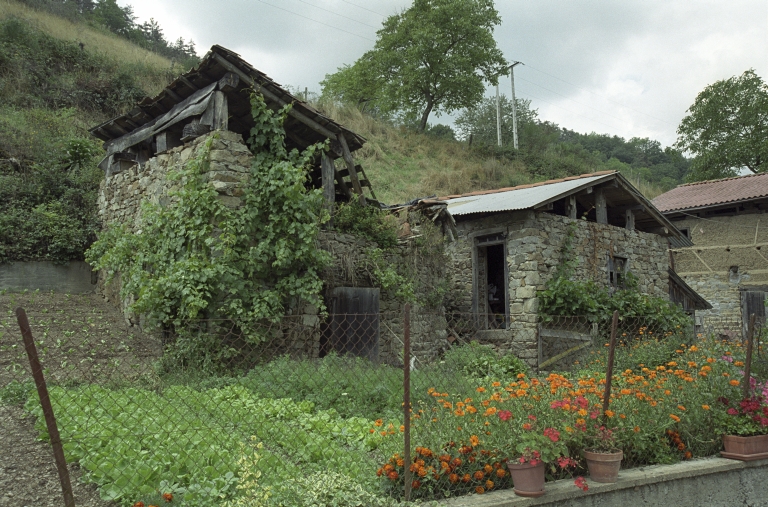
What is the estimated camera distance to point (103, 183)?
10.8 meters

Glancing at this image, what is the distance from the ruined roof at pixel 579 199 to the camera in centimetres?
1162

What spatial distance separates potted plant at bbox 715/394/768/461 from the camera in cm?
491

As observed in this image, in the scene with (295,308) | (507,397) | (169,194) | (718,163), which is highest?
A: (718,163)

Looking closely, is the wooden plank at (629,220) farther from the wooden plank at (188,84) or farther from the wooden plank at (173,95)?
the wooden plank at (173,95)

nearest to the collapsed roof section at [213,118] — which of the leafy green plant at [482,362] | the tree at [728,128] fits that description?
the leafy green plant at [482,362]

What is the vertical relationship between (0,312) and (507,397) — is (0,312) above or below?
above

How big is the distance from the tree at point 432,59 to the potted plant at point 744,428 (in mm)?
25890

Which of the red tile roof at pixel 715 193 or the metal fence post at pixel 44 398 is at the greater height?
the red tile roof at pixel 715 193

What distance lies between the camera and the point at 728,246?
18.4 metres

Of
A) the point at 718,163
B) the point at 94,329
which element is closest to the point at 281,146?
the point at 94,329

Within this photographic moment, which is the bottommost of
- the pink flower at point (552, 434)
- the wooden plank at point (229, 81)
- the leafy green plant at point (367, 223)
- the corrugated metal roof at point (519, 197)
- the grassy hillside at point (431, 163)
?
the pink flower at point (552, 434)

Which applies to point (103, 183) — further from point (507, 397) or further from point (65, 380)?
point (507, 397)

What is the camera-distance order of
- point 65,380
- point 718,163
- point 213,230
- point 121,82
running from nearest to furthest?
point 65,380, point 213,230, point 121,82, point 718,163

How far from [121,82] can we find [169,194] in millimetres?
12882
